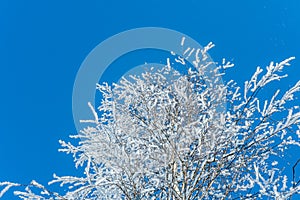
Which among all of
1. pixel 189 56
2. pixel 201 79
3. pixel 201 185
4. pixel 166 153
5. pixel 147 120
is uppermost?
pixel 189 56

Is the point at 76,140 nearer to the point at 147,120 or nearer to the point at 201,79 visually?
the point at 147,120

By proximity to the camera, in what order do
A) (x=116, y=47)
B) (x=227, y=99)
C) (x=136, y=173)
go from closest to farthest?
(x=136, y=173) → (x=227, y=99) → (x=116, y=47)

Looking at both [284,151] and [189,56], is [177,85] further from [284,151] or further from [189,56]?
[284,151]

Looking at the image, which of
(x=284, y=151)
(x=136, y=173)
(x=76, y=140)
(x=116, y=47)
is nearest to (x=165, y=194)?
(x=136, y=173)

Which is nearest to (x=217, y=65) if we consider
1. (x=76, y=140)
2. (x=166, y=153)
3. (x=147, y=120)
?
(x=147, y=120)

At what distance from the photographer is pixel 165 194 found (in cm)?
382

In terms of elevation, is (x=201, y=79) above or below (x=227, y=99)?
above

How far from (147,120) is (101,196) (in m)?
1.03

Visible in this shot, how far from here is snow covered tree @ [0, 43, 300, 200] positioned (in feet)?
11.4

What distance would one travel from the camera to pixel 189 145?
388 centimetres

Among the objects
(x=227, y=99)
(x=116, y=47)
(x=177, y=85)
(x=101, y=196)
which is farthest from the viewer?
(x=116, y=47)

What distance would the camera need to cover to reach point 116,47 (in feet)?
22.0

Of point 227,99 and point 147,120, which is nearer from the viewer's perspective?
point 147,120

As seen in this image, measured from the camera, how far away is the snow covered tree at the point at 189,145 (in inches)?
136
